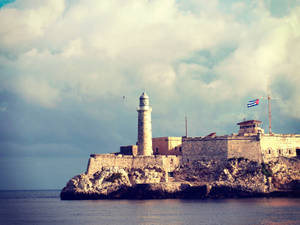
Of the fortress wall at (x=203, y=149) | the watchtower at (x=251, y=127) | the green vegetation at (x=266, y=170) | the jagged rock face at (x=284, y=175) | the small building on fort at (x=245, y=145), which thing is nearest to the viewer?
the green vegetation at (x=266, y=170)

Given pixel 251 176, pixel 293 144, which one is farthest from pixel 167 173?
pixel 293 144

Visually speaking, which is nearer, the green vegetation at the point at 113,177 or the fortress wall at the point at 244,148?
the green vegetation at the point at 113,177

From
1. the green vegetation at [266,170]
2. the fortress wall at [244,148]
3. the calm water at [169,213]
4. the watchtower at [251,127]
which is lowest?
the calm water at [169,213]

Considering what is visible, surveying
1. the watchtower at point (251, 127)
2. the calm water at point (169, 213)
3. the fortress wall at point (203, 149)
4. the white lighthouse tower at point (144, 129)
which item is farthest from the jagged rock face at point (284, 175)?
the white lighthouse tower at point (144, 129)

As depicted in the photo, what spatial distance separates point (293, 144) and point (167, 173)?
14089 millimetres

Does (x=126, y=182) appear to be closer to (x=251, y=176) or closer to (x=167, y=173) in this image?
(x=167, y=173)

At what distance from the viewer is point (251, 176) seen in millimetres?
62719

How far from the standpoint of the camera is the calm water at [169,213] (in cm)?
4478

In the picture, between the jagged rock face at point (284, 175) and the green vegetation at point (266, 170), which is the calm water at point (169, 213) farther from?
the green vegetation at point (266, 170)

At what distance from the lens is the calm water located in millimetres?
44781

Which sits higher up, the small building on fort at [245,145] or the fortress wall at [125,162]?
the small building on fort at [245,145]

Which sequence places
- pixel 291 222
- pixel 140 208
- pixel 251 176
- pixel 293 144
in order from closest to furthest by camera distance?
pixel 291 222, pixel 140 208, pixel 251 176, pixel 293 144

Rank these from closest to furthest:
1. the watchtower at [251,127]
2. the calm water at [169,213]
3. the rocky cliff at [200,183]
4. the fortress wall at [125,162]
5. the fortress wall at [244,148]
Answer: the calm water at [169,213], the rocky cliff at [200,183], the fortress wall at [125,162], the fortress wall at [244,148], the watchtower at [251,127]

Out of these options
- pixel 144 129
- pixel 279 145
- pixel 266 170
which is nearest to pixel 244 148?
pixel 266 170
